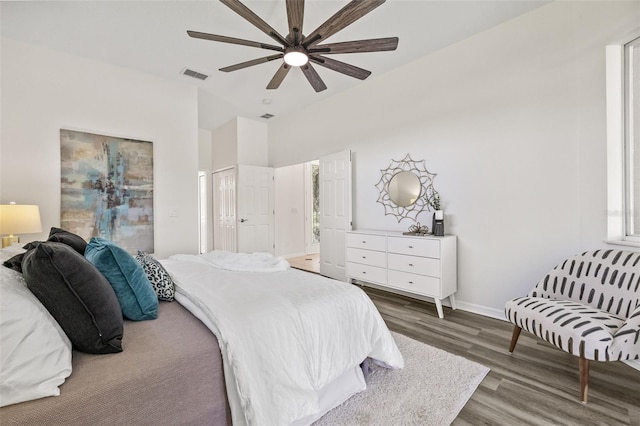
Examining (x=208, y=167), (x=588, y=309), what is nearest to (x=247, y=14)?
(x=588, y=309)

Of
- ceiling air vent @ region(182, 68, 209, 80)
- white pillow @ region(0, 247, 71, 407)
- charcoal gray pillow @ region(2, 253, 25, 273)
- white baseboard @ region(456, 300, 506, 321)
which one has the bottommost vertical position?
white baseboard @ region(456, 300, 506, 321)

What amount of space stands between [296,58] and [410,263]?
2.39m

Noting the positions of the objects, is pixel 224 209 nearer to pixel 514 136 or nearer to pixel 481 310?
pixel 481 310

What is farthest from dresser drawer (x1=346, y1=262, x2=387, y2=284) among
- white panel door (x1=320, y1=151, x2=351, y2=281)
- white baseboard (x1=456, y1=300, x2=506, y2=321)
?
white baseboard (x1=456, y1=300, x2=506, y2=321)

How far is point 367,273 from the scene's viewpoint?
3709 millimetres

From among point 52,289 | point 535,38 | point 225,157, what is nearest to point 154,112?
point 225,157

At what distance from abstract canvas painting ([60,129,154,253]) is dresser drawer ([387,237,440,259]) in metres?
3.24

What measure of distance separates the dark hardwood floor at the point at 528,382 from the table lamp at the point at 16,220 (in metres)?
3.58

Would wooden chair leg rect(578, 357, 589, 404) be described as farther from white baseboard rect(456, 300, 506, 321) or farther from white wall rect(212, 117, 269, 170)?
white wall rect(212, 117, 269, 170)

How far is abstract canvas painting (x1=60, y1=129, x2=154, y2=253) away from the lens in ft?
11.0

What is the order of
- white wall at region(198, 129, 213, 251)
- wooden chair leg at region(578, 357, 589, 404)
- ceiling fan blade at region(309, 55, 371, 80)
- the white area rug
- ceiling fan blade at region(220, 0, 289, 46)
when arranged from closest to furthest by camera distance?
1. the white area rug
2. wooden chair leg at region(578, 357, 589, 404)
3. ceiling fan blade at region(220, 0, 289, 46)
4. ceiling fan blade at region(309, 55, 371, 80)
5. white wall at region(198, 129, 213, 251)

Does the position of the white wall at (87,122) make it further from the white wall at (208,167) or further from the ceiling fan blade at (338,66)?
the ceiling fan blade at (338,66)

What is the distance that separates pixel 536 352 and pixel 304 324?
6.75 feet

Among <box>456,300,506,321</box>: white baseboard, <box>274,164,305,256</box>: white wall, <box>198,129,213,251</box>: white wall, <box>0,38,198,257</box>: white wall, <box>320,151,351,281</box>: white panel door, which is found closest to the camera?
<box>456,300,506,321</box>: white baseboard
